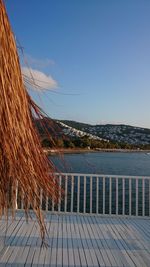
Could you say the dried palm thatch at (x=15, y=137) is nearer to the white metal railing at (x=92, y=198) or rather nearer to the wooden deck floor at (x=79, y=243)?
the white metal railing at (x=92, y=198)

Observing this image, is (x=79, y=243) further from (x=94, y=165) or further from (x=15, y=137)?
(x=15, y=137)

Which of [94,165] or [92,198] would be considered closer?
[94,165]

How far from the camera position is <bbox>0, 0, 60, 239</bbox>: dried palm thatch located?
4.87ft

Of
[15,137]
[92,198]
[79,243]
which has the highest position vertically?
[15,137]

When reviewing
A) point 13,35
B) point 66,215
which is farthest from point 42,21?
point 66,215

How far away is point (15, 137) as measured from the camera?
1.51 meters

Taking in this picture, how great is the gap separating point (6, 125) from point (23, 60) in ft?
1.32

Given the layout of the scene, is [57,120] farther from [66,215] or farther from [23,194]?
[66,215]

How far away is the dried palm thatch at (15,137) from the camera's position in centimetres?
148

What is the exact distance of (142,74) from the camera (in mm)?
7066

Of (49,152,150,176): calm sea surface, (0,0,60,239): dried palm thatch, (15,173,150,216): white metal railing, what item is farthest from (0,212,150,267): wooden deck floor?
(0,0,60,239): dried palm thatch

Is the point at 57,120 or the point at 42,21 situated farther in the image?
the point at 42,21

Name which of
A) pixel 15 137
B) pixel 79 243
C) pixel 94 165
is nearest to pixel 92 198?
pixel 79 243

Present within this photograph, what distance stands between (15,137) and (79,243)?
264 centimetres
